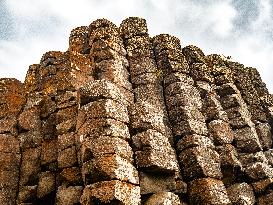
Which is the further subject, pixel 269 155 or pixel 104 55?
pixel 269 155

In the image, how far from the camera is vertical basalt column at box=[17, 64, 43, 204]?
11961mm

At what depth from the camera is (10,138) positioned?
43.5 ft

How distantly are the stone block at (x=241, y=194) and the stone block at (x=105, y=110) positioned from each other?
17.4 feet

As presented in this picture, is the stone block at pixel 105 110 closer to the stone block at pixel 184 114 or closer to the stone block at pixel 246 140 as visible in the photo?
the stone block at pixel 184 114

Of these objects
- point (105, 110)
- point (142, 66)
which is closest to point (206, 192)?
point (105, 110)

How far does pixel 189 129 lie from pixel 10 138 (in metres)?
6.88

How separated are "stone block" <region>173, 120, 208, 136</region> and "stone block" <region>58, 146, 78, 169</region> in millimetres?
4130

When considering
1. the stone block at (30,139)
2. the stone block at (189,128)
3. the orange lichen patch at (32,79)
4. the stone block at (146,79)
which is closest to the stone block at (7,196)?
Answer: the stone block at (30,139)

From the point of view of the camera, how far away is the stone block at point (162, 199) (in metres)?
9.89

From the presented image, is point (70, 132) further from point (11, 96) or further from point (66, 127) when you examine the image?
point (11, 96)

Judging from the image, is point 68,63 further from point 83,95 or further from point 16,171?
point 16,171

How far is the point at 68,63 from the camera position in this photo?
1467cm

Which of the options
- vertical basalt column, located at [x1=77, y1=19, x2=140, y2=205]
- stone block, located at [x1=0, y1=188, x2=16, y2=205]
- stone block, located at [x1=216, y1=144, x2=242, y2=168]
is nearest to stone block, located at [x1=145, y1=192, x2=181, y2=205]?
vertical basalt column, located at [x1=77, y1=19, x2=140, y2=205]

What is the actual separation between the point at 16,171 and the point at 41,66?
545 centimetres
